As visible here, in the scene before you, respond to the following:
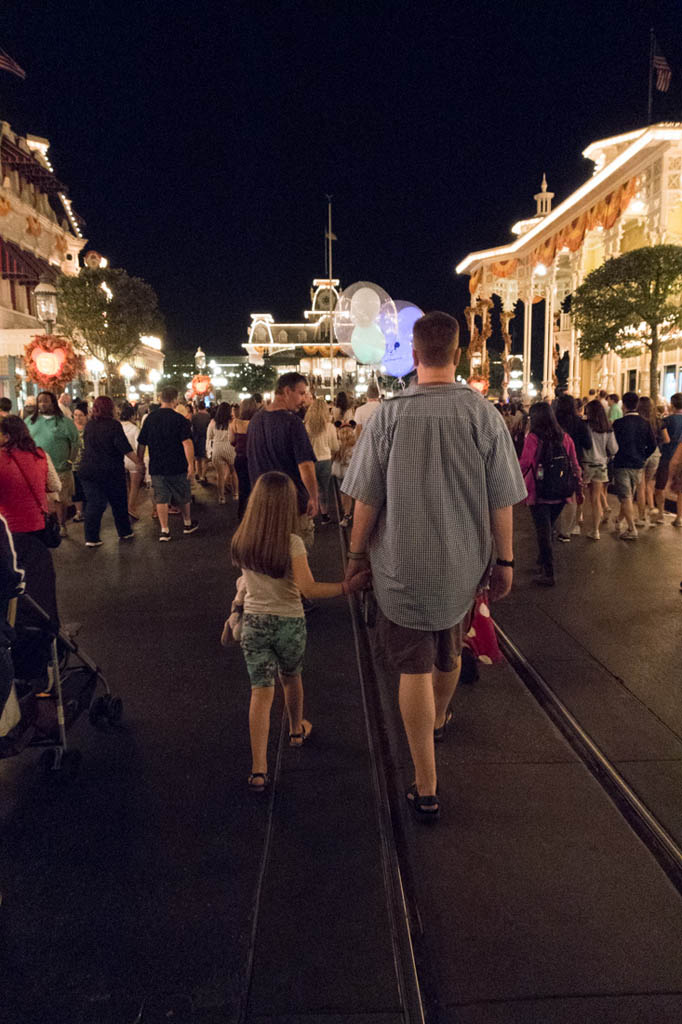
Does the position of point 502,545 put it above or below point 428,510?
below

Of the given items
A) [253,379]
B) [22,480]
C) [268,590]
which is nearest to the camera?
[268,590]

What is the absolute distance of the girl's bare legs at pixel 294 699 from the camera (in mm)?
3809

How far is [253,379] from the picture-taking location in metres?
106

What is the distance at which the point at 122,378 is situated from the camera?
37156mm

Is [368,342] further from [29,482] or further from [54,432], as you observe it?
[29,482]

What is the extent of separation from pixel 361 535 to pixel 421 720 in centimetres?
81

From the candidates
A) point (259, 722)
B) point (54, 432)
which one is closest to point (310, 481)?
point (259, 722)

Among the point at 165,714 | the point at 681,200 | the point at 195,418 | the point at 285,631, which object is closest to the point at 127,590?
the point at 165,714

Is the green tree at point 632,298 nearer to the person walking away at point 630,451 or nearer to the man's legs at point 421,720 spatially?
the person walking away at point 630,451

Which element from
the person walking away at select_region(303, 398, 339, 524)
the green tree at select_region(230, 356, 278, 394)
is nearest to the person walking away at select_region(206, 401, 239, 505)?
the person walking away at select_region(303, 398, 339, 524)

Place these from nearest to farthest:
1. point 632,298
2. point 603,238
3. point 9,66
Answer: point 9,66 < point 632,298 < point 603,238

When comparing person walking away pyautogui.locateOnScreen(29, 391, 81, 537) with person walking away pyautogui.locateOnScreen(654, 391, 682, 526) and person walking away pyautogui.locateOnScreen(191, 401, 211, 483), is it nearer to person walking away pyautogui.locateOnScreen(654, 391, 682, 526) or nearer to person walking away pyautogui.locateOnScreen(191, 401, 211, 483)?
person walking away pyautogui.locateOnScreen(191, 401, 211, 483)

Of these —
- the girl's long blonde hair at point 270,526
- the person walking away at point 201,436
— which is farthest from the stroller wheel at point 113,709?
the person walking away at point 201,436

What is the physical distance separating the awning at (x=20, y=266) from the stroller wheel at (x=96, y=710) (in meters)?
28.4
